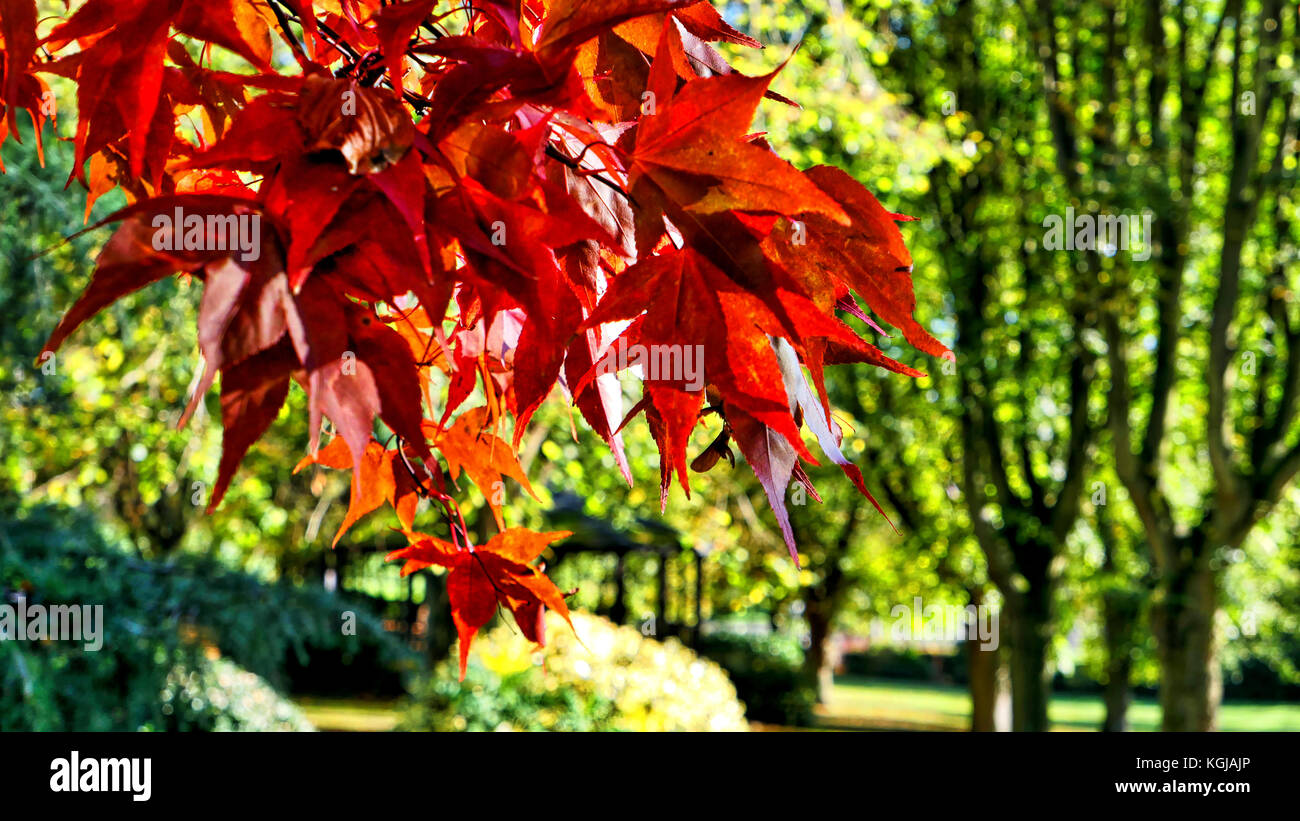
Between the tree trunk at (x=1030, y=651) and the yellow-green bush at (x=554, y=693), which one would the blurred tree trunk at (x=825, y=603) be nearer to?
the tree trunk at (x=1030, y=651)

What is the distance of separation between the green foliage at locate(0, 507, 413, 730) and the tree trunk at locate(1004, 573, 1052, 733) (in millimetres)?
7646

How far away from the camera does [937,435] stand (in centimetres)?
1337

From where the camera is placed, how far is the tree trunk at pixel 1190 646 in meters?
8.94

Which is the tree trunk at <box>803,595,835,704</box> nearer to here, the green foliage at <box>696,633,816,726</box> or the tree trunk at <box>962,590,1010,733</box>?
the green foliage at <box>696,633,816,726</box>

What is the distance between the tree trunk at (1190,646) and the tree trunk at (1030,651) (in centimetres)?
252

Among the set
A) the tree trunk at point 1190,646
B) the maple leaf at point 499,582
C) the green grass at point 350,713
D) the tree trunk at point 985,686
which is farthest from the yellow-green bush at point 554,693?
the tree trunk at point 985,686

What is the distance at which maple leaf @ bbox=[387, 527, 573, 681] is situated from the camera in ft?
4.15

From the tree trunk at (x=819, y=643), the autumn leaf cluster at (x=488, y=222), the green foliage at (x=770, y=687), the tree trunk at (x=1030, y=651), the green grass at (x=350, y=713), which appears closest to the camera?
the autumn leaf cluster at (x=488, y=222)

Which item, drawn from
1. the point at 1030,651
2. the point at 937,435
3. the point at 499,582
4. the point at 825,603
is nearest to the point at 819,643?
the point at 825,603

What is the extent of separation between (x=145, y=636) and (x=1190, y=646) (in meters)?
7.93

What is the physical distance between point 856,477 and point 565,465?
936 cm

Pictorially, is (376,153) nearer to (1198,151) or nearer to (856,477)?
(856,477)

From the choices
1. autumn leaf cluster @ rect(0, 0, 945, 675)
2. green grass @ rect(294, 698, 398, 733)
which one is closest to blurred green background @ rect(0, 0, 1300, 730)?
green grass @ rect(294, 698, 398, 733)

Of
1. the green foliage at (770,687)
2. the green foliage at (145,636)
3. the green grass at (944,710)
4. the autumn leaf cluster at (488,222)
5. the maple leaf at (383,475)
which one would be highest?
the autumn leaf cluster at (488,222)
